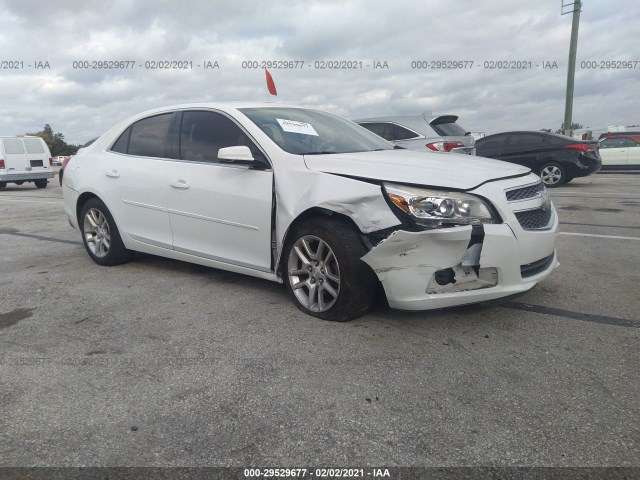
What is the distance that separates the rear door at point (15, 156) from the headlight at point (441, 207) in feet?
55.0

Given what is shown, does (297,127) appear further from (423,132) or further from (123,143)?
(423,132)

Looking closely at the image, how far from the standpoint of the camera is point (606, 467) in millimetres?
1961

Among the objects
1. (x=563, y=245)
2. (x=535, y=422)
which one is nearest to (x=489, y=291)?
(x=535, y=422)

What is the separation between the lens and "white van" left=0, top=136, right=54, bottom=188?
16.2 m

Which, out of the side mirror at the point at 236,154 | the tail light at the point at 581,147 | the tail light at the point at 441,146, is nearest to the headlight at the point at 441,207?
the side mirror at the point at 236,154

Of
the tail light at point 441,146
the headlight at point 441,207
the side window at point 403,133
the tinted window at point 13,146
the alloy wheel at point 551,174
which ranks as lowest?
the alloy wheel at point 551,174

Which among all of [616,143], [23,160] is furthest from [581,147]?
[23,160]

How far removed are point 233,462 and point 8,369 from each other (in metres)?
1.64

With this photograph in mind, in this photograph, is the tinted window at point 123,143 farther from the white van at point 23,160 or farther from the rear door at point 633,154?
the rear door at point 633,154

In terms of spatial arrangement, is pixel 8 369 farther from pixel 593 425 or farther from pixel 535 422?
pixel 593 425

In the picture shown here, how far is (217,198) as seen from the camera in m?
3.98

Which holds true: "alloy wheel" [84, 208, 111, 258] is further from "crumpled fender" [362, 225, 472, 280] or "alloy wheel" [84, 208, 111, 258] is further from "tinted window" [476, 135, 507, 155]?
"tinted window" [476, 135, 507, 155]

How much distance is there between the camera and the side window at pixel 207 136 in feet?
13.2

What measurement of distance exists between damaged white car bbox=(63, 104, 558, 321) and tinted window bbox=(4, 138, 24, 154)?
13.9 metres
